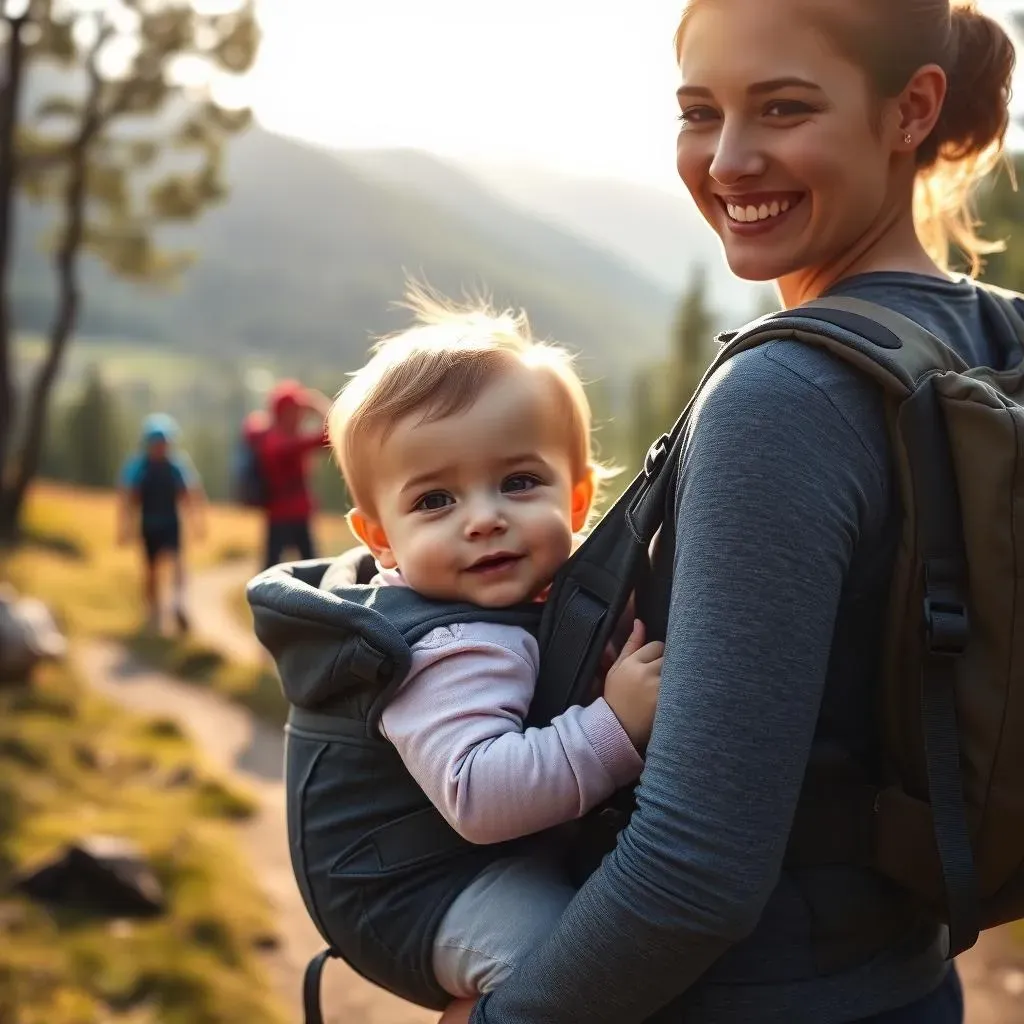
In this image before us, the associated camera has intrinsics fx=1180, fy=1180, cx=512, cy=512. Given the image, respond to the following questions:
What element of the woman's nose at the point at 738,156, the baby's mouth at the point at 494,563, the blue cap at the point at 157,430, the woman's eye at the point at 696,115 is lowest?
the blue cap at the point at 157,430

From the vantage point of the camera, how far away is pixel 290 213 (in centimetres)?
9088

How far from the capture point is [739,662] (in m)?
1.05

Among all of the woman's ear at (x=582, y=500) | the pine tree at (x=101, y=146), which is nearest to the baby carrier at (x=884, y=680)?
the woman's ear at (x=582, y=500)

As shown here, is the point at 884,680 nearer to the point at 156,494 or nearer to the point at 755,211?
the point at 755,211

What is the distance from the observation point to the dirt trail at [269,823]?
4070mm

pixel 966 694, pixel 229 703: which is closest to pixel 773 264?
pixel 966 694

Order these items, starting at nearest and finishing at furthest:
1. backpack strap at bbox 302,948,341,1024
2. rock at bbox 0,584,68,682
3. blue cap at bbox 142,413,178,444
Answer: backpack strap at bbox 302,948,341,1024 < rock at bbox 0,584,68,682 < blue cap at bbox 142,413,178,444

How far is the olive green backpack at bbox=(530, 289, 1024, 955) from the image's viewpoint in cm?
109

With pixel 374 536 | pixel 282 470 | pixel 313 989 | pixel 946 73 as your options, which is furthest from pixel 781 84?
pixel 282 470

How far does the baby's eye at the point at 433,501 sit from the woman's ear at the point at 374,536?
0.13 m

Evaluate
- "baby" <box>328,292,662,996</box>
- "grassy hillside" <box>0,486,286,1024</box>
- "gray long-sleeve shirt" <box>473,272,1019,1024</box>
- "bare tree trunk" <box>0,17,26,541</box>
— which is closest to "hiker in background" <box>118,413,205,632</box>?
"grassy hillside" <box>0,486,286,1024</box>

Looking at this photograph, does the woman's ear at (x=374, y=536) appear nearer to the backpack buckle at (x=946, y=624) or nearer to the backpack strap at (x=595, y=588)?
the backpack strap at (x=595, y=588)

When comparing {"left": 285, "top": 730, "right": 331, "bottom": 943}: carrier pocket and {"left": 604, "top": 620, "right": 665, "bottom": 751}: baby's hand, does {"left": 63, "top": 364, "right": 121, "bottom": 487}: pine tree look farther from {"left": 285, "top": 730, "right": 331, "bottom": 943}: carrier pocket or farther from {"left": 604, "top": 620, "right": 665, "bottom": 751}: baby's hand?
→ {"left": 604, "top": 620, "right": 665, "bottom": 751}: baby's hand

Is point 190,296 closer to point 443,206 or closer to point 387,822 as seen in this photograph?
point 443,206
